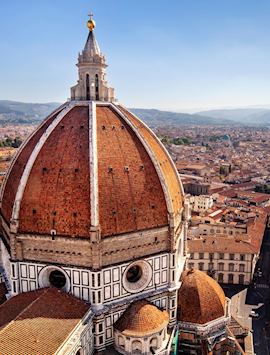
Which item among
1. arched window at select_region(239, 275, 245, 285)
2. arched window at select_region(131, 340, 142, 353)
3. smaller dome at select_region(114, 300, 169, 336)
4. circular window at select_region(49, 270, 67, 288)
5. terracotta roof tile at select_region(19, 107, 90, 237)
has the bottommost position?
arched window at select_region(239, 275, 245, 285)

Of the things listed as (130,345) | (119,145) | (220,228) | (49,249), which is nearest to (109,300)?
(130,345)

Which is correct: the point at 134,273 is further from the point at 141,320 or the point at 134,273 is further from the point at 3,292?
the point at 3,292

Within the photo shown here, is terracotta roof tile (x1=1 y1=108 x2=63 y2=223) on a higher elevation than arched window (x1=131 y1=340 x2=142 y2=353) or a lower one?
higher

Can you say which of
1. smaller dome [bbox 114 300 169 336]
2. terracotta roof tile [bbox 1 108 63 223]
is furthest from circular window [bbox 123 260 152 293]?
terracotta roof tile [bbox 1 108 63 223]

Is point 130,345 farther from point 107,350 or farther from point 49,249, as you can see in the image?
point 49,249

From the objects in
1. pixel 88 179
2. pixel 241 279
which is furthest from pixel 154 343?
pixel 241 279

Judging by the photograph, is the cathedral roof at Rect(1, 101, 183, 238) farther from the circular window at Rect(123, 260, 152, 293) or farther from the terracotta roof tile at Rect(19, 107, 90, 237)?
the circular window at Rect(123, 260, 152, 293)
